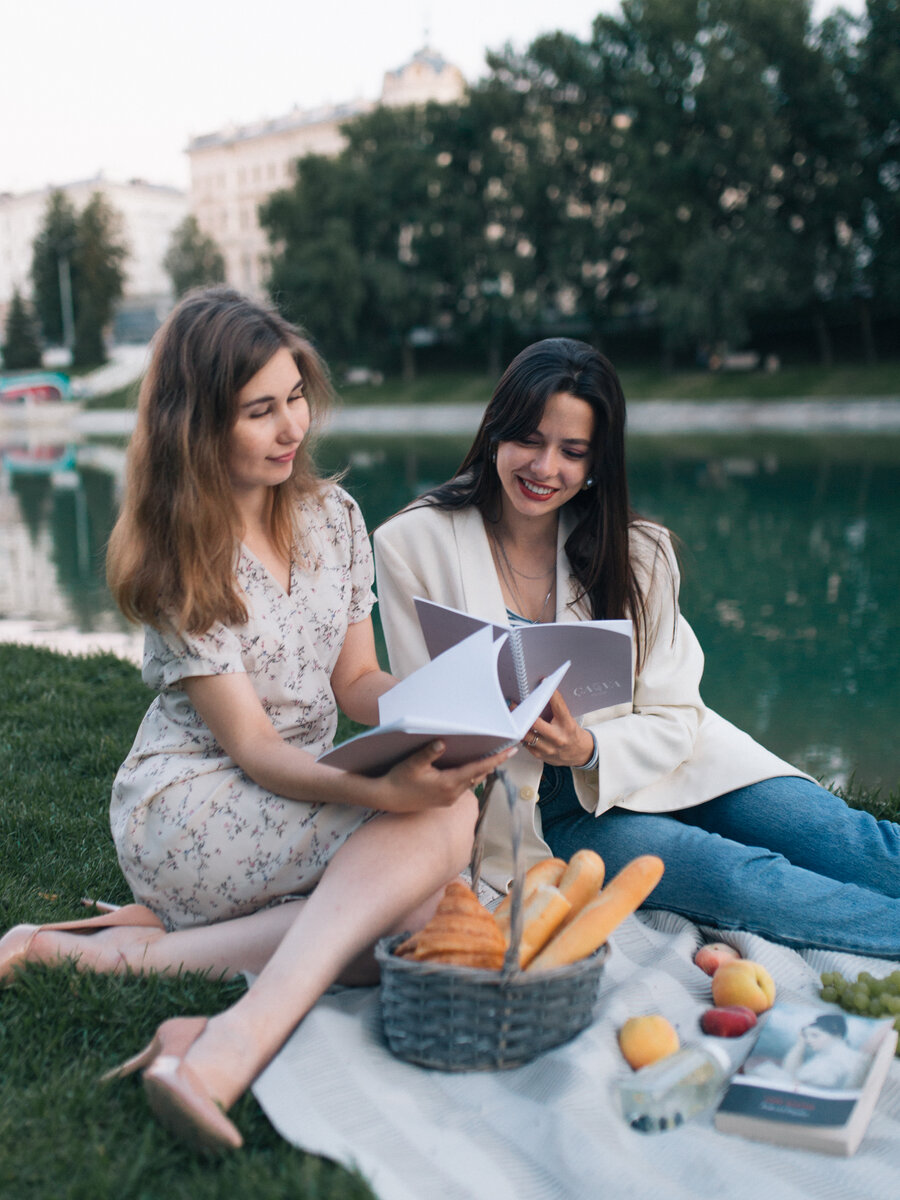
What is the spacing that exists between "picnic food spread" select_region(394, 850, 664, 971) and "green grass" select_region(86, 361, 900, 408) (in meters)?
19.6

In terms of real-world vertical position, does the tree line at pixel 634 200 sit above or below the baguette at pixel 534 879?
above

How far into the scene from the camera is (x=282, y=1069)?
1655 mm

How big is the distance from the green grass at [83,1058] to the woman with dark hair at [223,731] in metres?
0.09

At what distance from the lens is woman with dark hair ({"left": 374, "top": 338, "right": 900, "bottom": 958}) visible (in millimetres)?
2311

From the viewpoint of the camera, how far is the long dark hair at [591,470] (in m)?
2.44

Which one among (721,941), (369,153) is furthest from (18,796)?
(369,153)

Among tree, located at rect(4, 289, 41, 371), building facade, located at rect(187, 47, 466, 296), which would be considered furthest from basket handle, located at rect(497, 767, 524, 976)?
building facade, located at rect(187, 47, 466, 296)

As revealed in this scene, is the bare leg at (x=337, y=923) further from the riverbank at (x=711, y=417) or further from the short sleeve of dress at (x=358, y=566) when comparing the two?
the riverbank at (x=711, y=417)

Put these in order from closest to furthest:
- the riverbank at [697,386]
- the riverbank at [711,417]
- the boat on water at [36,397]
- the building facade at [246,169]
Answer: the riverbank at [711,417]
the riverbank at [697,386]
the boat on water at [36,397]
the building facade at [246,169]

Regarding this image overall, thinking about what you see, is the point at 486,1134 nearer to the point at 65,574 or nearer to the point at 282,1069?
the point at 282,1069

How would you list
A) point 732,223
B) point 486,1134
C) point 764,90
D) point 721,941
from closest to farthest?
point 486,1134 → point 721,941 → point 764,90 → point 732,223

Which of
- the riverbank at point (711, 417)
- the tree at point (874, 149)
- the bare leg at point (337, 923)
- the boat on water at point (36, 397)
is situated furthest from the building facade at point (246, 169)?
the bare leg at point (337, 923)

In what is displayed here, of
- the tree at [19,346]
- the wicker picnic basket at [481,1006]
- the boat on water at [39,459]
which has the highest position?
the tree at [19,346]

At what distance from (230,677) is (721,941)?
1184mm
